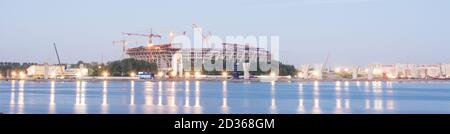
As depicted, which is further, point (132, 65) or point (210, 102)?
point (132, 65)

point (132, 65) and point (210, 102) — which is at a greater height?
point (132, 65)

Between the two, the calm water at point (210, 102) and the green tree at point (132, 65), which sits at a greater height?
the green tree at point (132, 65)

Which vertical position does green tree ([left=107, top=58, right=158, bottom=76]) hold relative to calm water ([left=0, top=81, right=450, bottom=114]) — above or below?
above

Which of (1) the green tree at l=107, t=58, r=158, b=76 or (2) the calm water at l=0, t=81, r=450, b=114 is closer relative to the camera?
(1) the green tree at l=107, t=58, r=158, b=76
